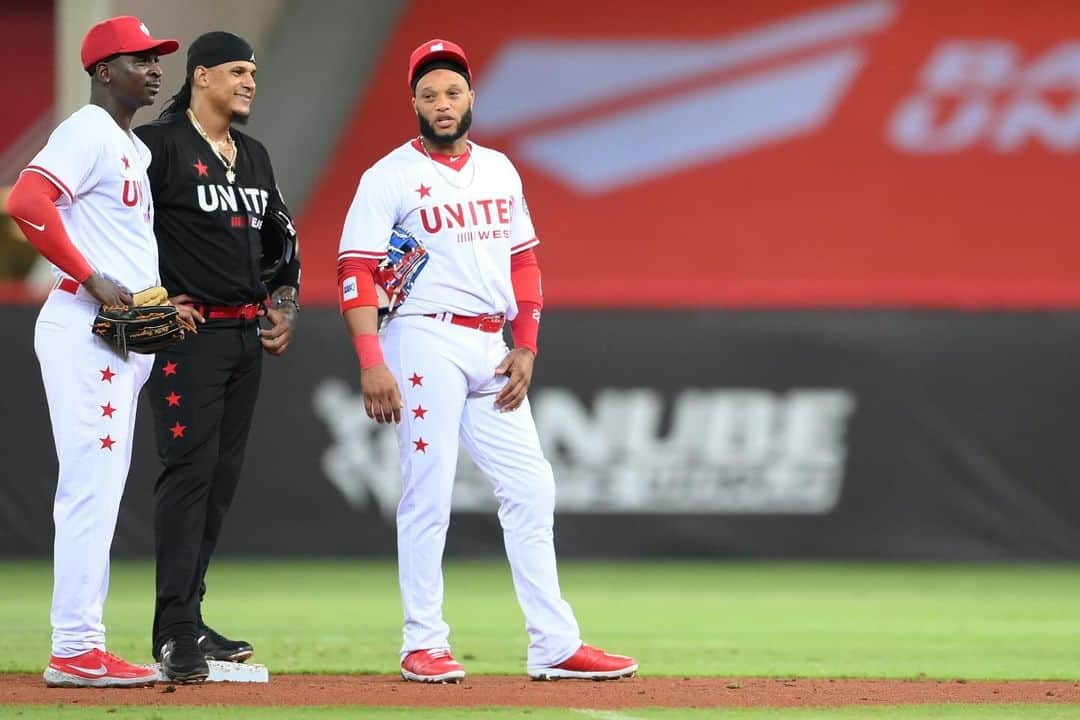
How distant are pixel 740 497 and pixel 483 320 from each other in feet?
18.0

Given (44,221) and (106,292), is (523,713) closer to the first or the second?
(106,292)

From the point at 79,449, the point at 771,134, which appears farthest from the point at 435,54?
the point at 771,134

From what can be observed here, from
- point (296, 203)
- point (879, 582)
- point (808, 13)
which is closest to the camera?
point (879, 582)

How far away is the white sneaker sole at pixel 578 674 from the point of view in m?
6.10

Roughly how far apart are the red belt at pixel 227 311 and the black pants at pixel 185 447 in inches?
0.8

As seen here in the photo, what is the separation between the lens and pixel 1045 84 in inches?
736

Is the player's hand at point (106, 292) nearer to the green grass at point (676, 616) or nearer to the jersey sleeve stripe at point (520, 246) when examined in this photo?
the jersey sleeve stripe at point (520, 246)

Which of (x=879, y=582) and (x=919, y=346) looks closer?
(x=879, y=582)

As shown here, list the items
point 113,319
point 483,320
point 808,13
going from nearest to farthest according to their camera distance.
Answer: point 113,319
point 483,320
point 808,13

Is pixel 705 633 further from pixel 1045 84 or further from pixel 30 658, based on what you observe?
pixel 1045 84

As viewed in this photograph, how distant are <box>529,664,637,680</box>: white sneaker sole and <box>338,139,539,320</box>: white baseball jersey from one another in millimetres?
1313

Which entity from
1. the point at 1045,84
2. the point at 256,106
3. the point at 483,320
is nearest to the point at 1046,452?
the point at 483,320

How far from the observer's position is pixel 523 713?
530 cm

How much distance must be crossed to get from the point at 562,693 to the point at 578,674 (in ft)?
1.11
